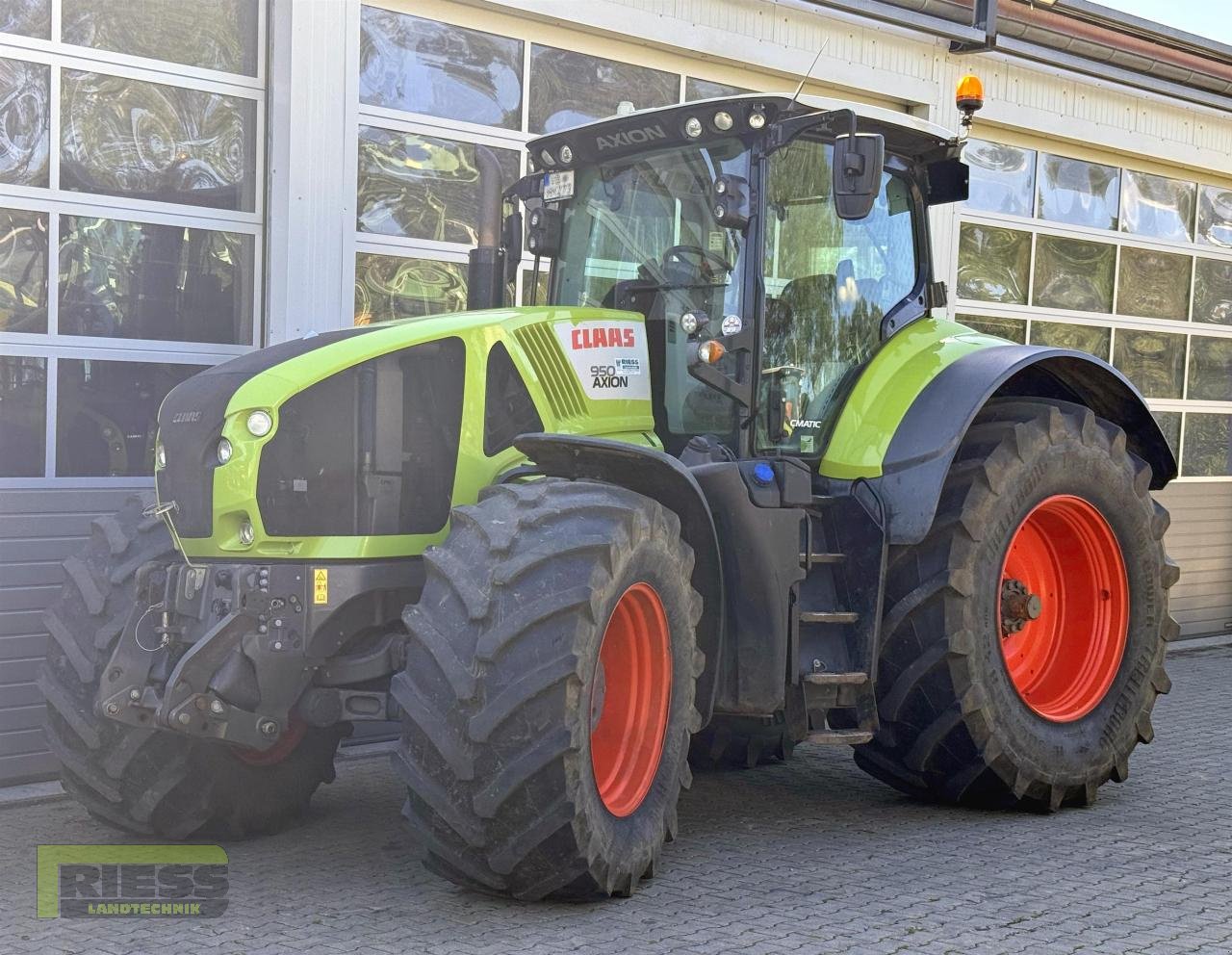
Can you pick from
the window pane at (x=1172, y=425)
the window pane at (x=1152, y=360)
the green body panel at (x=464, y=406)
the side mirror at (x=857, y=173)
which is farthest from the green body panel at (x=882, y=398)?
the window pane at (x=1172, y=425)

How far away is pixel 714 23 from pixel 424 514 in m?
4.79

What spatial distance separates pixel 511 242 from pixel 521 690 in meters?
2.48

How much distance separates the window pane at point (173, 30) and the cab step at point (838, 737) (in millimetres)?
4020

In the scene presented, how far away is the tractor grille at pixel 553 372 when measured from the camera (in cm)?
523

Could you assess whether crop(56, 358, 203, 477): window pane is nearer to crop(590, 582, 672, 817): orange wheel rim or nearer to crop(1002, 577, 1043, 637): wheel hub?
crop(590, 582, 672, 817): orange wheel rim

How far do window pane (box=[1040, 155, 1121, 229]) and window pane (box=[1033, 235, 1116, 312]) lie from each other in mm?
176

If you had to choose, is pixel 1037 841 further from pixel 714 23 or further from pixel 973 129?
pixel 973 129

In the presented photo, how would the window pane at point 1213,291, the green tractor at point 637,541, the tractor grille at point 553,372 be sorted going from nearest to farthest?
the green tractor at point 637,541
the tractor grille at point 553,372
the window pane at point 1213,291

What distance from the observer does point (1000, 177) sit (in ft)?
36.3

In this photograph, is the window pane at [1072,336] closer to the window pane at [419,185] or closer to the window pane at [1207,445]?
the window pane at [1207,445]

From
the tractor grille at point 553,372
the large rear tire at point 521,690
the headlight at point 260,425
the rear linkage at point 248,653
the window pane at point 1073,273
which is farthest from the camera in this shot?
the window pane at point 1073,273

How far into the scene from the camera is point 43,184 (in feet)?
21.8

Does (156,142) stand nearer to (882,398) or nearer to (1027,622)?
(882,398)

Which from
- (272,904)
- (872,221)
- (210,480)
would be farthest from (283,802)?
(872,221)
